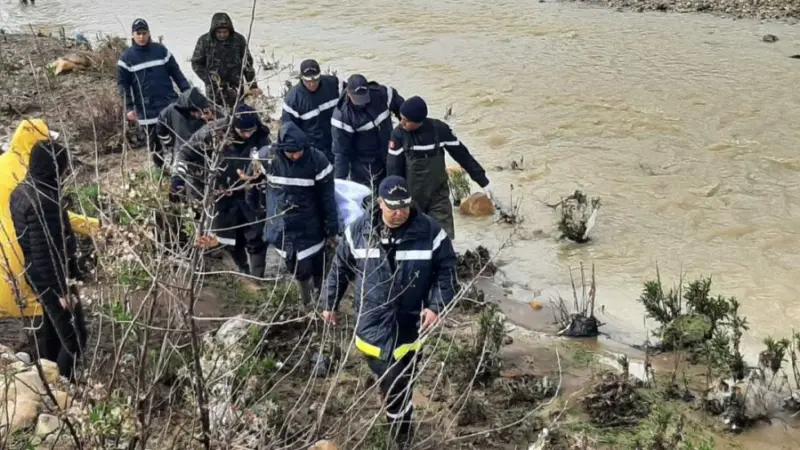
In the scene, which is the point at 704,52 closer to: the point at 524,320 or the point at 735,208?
the point at 735,208

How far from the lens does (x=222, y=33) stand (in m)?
8.05

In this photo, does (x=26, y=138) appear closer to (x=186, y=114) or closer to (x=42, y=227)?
(x=42, y=227)

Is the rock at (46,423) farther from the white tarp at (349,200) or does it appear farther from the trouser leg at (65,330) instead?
the white tarp at (349,200)

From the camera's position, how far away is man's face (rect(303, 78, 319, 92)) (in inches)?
271

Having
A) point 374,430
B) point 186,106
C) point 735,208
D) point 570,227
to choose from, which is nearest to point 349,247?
point 374,430

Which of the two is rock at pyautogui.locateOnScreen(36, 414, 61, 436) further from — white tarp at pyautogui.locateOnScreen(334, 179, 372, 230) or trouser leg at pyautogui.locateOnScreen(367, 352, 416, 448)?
white tarp at pyautogui.locateOnScreen(334, 179, 372, 230)

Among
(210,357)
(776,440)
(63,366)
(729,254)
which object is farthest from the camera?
(729,254)

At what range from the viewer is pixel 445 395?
5.21 m

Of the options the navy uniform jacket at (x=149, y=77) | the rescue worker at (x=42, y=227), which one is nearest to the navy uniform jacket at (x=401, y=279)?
the rescue worker at (x=42, y=227)

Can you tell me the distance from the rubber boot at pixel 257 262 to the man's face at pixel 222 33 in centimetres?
264

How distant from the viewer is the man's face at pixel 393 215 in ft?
14.5

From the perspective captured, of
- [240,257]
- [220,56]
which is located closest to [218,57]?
[220,56]

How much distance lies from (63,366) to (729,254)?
18.7ft

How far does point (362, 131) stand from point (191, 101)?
1384 millimetres
